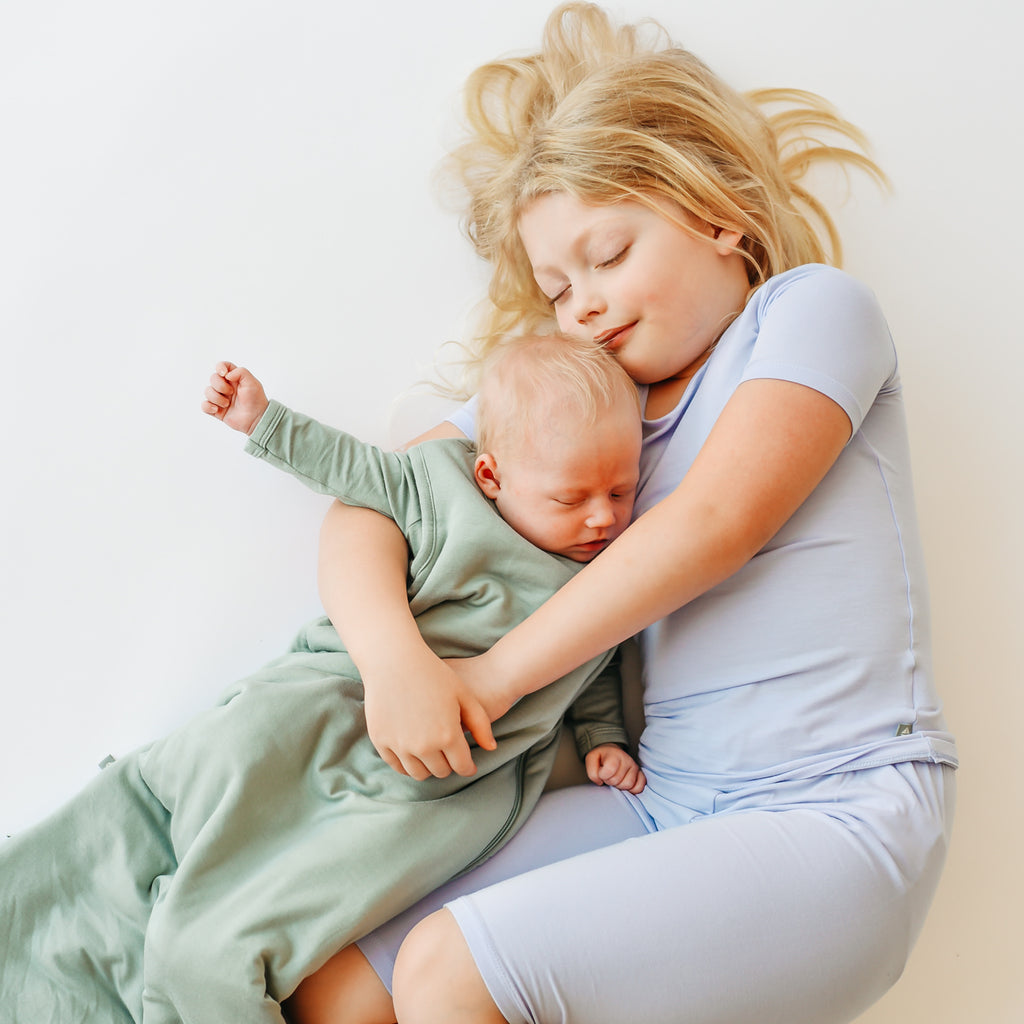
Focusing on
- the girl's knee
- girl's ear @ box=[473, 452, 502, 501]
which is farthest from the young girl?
girl's ear @ box=[473, 452, 502, 501]

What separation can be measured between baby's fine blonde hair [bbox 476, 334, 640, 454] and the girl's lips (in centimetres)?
3

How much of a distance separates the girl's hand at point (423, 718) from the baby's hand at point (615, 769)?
207 mm

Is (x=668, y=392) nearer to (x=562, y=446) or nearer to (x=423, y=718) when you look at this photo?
(x=562, y=446)

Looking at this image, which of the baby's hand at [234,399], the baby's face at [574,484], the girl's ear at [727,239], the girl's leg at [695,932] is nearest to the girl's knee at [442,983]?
the girl's leg at [695,932]

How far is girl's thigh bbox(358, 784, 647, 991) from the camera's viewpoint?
884mm

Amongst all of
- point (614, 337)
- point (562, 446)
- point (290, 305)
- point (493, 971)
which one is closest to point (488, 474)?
point (562, 446)

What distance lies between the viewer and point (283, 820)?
880 mm

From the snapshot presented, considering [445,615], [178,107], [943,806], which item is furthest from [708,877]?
[178,107]

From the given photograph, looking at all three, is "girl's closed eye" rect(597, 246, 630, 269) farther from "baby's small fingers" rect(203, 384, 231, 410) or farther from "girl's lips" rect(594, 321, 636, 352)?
"baby's small fingers" rect(203, 384, 231, 410)

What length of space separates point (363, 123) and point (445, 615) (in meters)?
0.66

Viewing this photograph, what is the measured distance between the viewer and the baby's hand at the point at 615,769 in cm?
102

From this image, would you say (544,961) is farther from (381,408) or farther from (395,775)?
(381,408)

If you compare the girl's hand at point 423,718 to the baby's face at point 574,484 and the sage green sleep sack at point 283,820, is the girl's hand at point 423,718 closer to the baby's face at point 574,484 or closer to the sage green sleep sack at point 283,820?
the sage green sleep sack at point 283,820

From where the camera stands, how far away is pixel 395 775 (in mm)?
904
